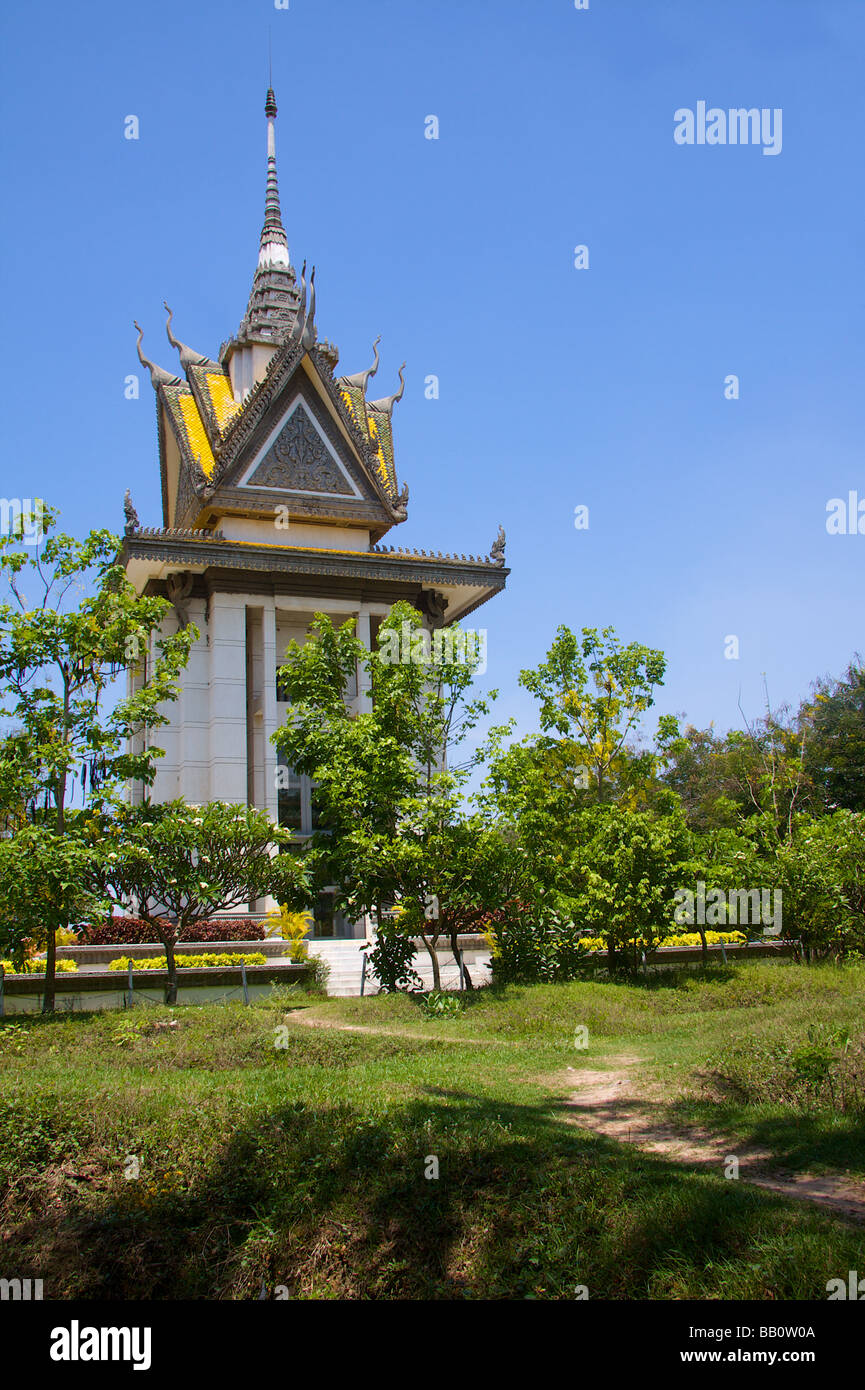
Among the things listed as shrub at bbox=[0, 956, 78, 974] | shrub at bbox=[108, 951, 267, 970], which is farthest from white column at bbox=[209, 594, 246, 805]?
shrub at bbox=[0, 956, 78, 974]

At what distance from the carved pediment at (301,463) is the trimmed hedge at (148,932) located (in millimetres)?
11254

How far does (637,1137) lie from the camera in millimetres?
8055

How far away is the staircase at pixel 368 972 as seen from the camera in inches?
769

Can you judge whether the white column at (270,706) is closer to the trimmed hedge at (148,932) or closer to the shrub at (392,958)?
the trimmed hedge at (148,932)

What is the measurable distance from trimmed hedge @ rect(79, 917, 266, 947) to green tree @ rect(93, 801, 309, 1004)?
3.65 metres

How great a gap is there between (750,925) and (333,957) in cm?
791

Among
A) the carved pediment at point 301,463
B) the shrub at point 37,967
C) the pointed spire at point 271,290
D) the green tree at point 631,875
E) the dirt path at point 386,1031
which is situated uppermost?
the pointed spire at point 271,290

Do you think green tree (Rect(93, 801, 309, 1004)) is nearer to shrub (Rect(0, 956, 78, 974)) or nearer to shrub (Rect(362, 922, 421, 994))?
shrub (Rect(362, 922, 421, 994))

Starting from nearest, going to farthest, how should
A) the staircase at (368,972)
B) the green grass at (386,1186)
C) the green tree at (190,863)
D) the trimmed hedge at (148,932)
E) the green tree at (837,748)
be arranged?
the green grass at (386,1186)
the green tree at (190,863)
the staircase at (368,972)
the trimmed hedge at (148,932)
the green tree at (837,748)

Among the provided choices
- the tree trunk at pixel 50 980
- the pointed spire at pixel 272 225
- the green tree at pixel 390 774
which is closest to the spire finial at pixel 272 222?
the pointed spire at pixel 272 225

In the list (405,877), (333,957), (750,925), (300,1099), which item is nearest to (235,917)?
(333,957)

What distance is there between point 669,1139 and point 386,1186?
2.16 meters

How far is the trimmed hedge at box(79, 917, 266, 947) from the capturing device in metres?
21.0
